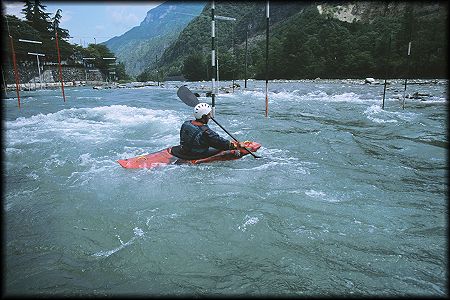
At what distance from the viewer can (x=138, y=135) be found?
9.83 meters

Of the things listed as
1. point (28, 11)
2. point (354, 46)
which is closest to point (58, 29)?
point (28, 11)

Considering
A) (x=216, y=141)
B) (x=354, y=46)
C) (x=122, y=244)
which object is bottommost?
(x=122, y=244)

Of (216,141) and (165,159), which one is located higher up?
(216,141)

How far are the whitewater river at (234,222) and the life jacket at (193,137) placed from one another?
1.26 feet

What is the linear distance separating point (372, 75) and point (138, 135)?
44805 mm

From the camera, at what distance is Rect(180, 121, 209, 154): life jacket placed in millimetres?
5980

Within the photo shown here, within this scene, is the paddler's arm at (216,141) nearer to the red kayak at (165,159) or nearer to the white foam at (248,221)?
the red kayak at (165,159)

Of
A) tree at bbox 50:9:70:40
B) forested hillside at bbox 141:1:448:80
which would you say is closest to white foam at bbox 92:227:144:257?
forested hillside at bbox 141:1:448:80

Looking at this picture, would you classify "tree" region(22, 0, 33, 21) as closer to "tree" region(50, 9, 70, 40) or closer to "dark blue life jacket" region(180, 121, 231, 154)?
"tree" region(50, 9, 70, 40)

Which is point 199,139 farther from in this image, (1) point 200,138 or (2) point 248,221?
(2) point 248,221

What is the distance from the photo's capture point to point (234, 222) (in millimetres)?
3834

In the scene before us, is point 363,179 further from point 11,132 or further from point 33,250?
point 11,132

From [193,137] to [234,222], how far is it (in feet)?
8.58

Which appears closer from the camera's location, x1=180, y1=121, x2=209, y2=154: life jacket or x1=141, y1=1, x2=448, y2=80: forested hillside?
x1=180, y1=121, x2=209, y2=154: life jacket
